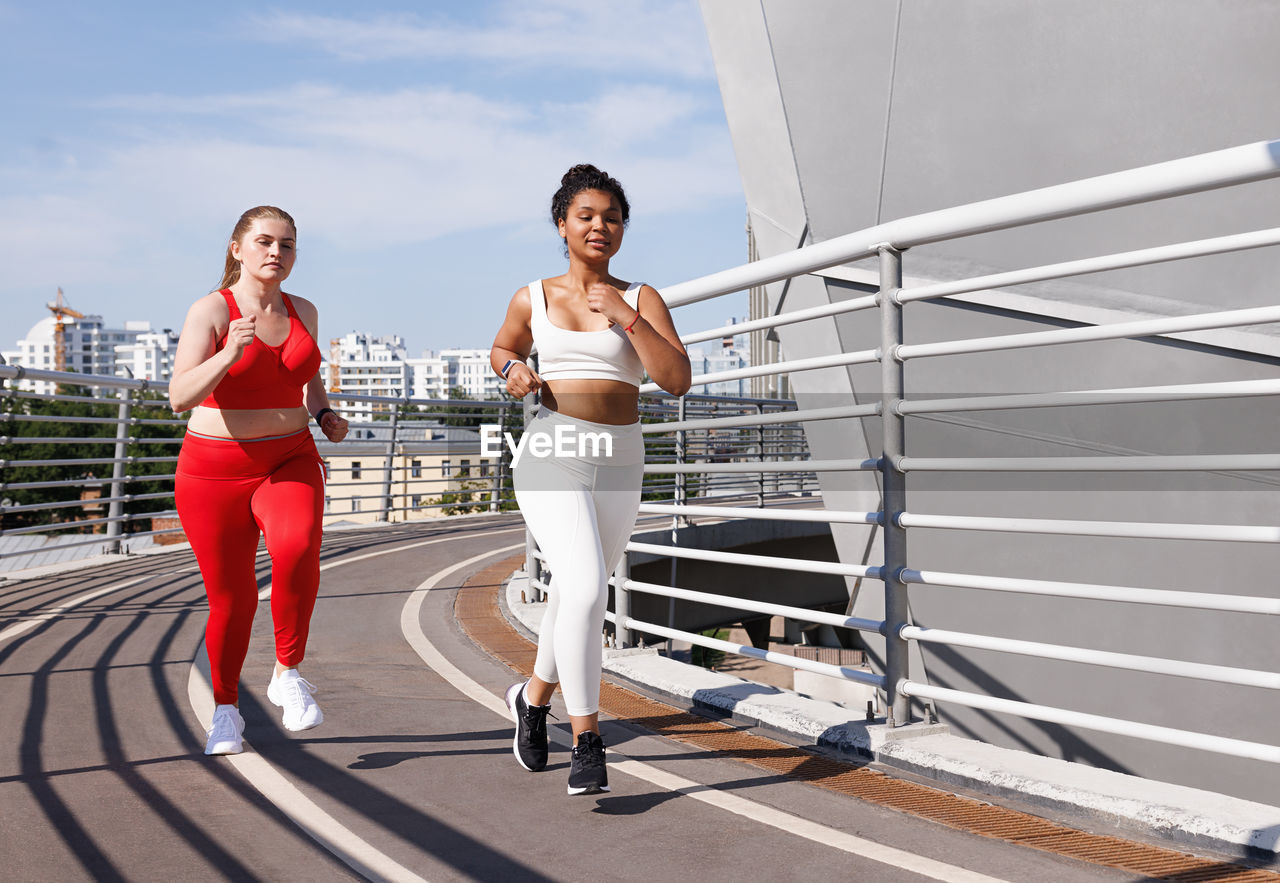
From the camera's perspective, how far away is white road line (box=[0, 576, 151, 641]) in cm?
636

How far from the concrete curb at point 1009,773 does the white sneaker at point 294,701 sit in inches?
61.9

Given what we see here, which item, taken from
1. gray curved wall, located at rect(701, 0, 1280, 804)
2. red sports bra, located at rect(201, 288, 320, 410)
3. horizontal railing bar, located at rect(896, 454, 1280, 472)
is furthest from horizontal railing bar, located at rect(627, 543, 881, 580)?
gray curved wall, located at rect(701, 0, 1280, 804)

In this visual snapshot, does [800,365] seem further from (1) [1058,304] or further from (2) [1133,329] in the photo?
(1) [1058,304]

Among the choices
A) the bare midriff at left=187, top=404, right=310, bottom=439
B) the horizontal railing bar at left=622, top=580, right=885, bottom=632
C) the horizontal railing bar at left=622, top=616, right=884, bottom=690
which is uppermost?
the bare midriff at left=187, top=404, right=310, bottom=439

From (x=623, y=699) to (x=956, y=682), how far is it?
2.53 m

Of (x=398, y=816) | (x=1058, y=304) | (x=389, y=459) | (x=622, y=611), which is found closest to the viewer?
(x=398, y=816)

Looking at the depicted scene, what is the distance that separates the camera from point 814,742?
4.12 m

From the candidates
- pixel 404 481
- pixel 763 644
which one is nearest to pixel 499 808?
pixel 404 481

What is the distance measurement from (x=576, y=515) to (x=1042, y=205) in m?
1.67

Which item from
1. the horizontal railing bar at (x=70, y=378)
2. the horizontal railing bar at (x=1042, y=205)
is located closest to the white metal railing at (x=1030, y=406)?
the horizontal railing bar at (x=1042, y=205)

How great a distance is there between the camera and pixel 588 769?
340 cm

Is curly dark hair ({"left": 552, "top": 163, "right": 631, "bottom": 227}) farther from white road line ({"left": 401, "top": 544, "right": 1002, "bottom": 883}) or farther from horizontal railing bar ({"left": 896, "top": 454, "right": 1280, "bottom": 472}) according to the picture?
white road line ({"left": 401, "top": 544, "right": 1002, "bottom": 883})

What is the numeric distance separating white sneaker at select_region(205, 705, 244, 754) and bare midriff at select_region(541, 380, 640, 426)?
1613 mm

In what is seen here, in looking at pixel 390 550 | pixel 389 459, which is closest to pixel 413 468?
pixel 390 550
